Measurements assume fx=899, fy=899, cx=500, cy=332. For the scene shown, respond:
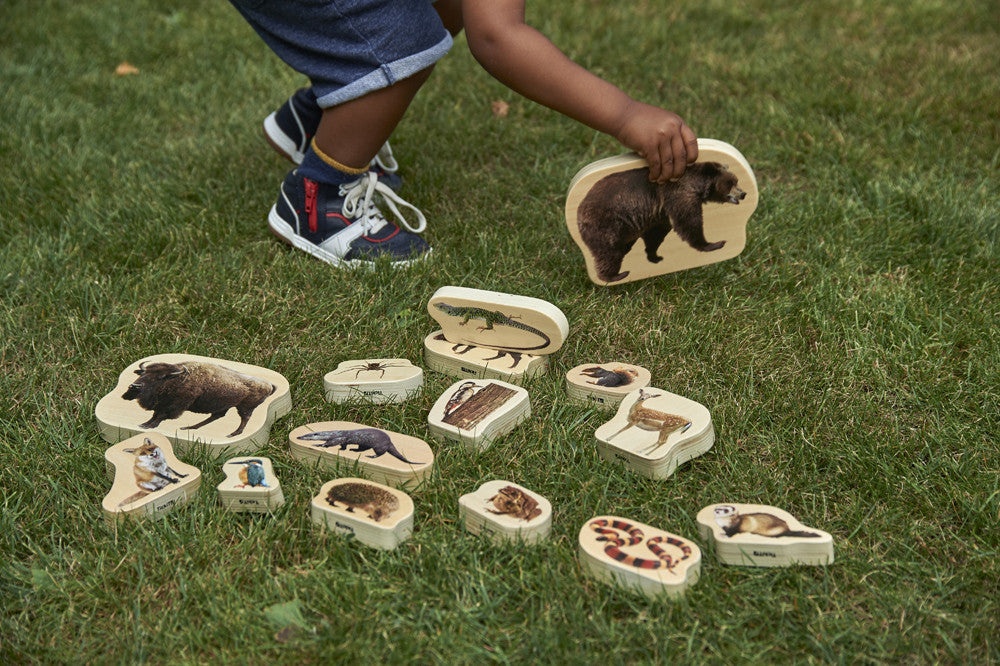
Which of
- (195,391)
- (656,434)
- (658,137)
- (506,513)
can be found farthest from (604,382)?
(195,391)

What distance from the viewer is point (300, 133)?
262cm

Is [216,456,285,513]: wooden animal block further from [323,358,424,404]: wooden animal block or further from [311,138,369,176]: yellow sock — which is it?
[311,138,369,176]: yellow sock

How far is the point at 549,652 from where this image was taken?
1290 mm

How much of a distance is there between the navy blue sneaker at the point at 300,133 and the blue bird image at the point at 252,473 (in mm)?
1221

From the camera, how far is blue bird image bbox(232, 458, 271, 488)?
59.7 inches

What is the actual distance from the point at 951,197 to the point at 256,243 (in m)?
1.89

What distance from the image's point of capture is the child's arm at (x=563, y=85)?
74.3 inches

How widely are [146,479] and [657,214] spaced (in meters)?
1.21

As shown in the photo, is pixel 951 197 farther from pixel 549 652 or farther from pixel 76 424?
pixel 76 424

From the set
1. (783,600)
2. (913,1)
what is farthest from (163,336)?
(913,1)

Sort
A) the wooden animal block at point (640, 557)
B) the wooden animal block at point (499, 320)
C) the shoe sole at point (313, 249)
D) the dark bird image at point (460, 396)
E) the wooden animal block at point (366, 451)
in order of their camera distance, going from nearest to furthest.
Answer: the wooden animal block at point (640, 557)
the wooden animal block at point (366, 451)
the dark bird image at point (460, 396)
the wooden animal block at point (499, 320)
the shoe sole at point (313, 249)

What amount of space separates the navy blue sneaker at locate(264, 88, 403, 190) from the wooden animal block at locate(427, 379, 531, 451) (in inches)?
40.6

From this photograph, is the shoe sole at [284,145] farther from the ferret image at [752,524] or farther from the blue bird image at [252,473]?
the ferret image at [752,524]

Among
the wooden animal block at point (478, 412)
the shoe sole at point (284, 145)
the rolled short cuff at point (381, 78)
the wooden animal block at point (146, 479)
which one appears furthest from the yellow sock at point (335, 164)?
the wooden animal block at point (146, 479)
